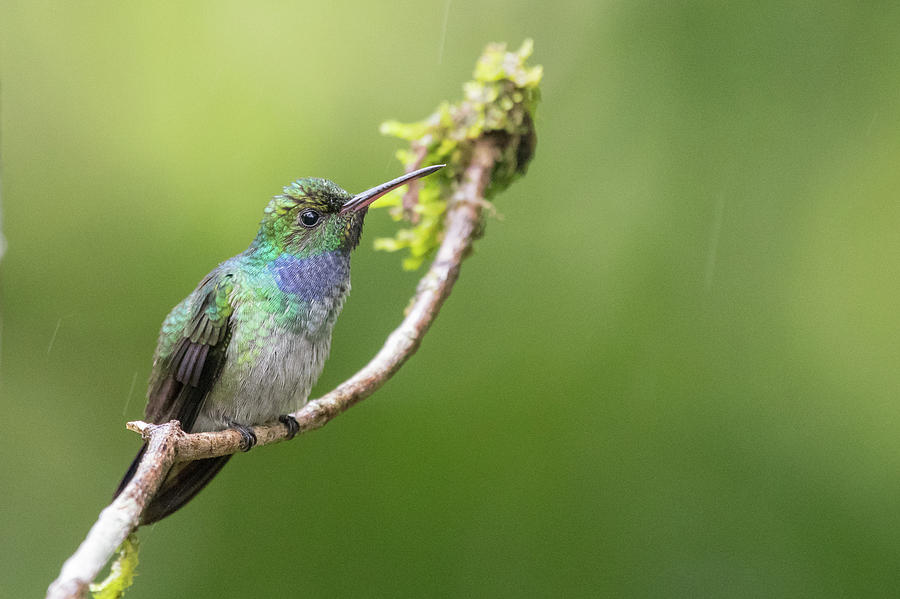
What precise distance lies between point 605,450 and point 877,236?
196 cm

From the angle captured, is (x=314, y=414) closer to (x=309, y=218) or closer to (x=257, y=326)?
(x=257, y=326)

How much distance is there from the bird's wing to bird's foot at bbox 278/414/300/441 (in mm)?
248

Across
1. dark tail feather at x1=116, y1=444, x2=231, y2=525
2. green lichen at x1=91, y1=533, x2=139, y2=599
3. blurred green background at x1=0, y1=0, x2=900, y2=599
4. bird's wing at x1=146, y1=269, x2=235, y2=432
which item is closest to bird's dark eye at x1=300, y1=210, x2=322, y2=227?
bird's wing at x1=146, y1=269, x2=235, y2=432

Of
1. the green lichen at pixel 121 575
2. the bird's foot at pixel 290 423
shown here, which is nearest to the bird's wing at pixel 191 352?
the bird's foot at pixel 290 423

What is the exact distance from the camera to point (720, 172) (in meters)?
4.88

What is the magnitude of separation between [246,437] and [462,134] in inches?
60.4

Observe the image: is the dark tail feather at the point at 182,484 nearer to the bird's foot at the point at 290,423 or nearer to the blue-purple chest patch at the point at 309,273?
the bird's foot at the point at 290,423

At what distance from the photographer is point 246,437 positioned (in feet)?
7.04

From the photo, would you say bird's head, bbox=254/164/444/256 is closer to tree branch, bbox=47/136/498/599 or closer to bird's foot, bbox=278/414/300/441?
tree branch, bbox=47/136/498/599

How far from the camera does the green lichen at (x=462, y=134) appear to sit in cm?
321

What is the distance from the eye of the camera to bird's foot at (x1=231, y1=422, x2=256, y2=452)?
2086 mm

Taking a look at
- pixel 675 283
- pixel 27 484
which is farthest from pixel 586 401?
pixel 27 484

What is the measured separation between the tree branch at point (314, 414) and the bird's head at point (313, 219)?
14.1 inches

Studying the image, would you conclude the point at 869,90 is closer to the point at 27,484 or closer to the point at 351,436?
the point at 351,436
